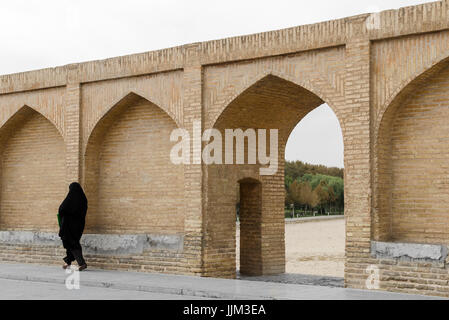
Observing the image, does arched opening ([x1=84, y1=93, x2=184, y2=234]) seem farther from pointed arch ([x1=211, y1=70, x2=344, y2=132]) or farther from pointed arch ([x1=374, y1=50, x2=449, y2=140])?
pointed arch ([x1=374, y1=50, x2=449, y2=140])

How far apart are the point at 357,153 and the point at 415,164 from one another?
30.4 inches

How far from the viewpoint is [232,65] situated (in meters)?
9.86

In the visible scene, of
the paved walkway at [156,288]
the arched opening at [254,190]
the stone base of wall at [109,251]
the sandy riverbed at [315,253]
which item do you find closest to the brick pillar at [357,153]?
the paved walkway at [156,288]

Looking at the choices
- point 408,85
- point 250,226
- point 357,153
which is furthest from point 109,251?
point 408,85

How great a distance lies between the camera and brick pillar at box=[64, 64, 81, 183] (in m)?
11.5

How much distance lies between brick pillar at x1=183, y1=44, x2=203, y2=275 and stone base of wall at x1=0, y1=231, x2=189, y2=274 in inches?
7.1

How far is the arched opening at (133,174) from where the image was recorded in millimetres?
10797

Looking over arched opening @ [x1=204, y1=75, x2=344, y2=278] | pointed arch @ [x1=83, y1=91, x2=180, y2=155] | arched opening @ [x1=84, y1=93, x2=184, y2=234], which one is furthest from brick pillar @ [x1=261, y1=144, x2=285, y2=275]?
pointed arch @ [x1=83, y1=91, x2=180, y2=155]

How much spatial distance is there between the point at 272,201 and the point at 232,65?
285cm

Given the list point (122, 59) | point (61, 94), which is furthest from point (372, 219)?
point (61, 94)

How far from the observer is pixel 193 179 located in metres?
10.2
